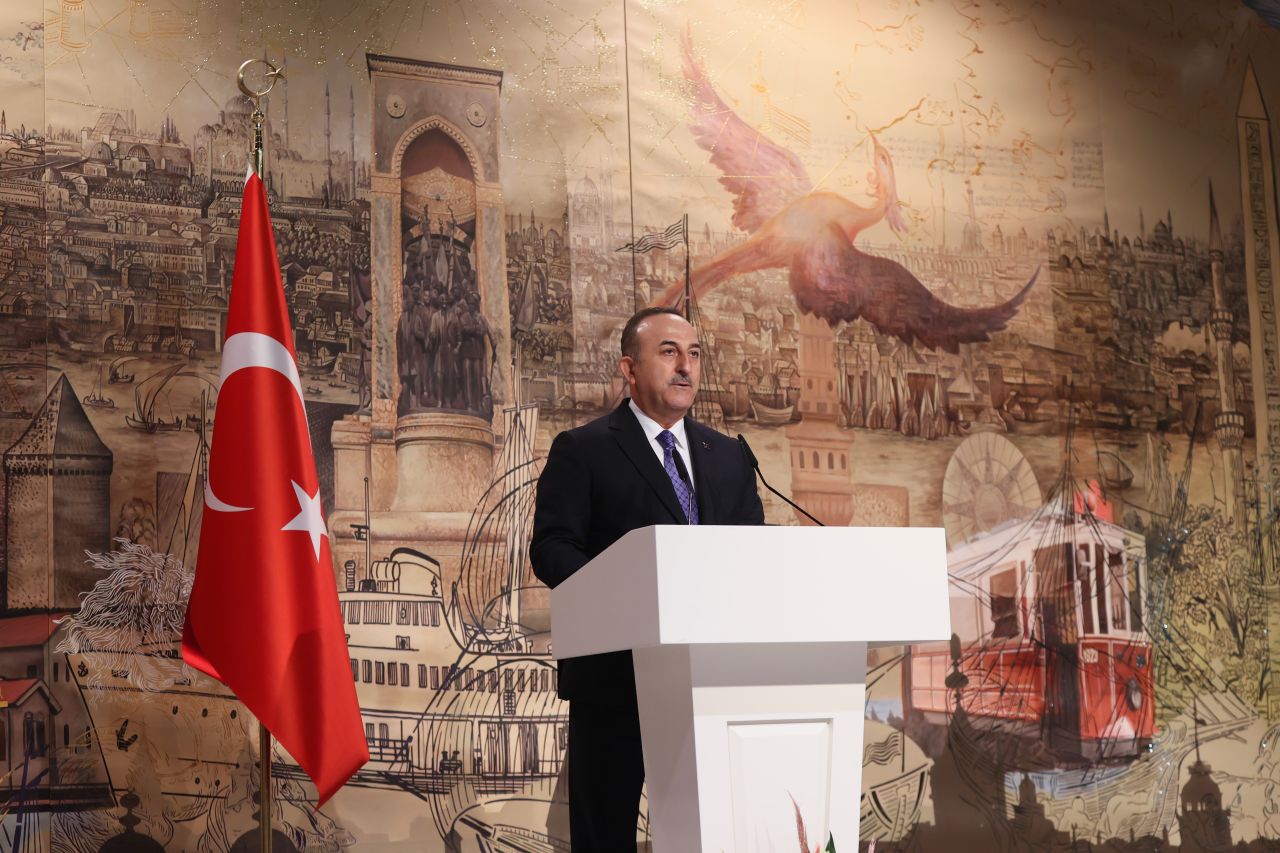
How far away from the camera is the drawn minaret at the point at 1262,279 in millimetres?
5785

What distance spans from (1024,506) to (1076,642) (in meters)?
0.62

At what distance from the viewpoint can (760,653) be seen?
7.62ft

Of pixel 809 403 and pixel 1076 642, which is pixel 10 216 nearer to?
pixel 809 403

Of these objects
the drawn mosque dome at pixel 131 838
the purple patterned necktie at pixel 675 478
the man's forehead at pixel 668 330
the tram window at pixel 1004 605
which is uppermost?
the man's forehead at pixel 668 330

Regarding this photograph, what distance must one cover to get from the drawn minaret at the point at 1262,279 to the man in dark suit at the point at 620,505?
358 cm

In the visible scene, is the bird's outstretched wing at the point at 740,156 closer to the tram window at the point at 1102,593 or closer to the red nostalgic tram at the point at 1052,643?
the red nostalgic tram at the point at 1052,643

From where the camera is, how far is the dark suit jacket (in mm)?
3049

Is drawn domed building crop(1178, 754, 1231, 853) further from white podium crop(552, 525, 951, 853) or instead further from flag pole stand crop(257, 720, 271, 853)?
flag pole stand crop(257, 720, 271, 853)

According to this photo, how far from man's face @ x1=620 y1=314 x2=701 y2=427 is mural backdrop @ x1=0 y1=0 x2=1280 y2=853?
1.57 m

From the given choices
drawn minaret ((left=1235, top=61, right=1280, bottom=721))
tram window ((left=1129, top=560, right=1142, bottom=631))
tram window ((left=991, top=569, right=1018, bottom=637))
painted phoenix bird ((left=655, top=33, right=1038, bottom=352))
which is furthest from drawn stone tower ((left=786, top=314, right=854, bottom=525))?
drawn minaret ((left=1235, top=61, right=1280, bottom=721))

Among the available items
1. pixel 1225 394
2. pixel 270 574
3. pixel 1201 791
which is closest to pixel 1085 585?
pixel 1201 791

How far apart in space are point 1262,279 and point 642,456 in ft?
13.5

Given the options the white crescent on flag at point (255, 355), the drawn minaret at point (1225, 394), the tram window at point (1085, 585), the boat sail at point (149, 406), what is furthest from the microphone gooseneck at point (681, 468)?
the drawn minaret at point (1225, 394)

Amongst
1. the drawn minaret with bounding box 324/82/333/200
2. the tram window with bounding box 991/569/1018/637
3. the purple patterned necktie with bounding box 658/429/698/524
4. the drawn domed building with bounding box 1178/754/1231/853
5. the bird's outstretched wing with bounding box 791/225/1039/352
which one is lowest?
the drawn domed building with bounding box 1178/754/1231/853
